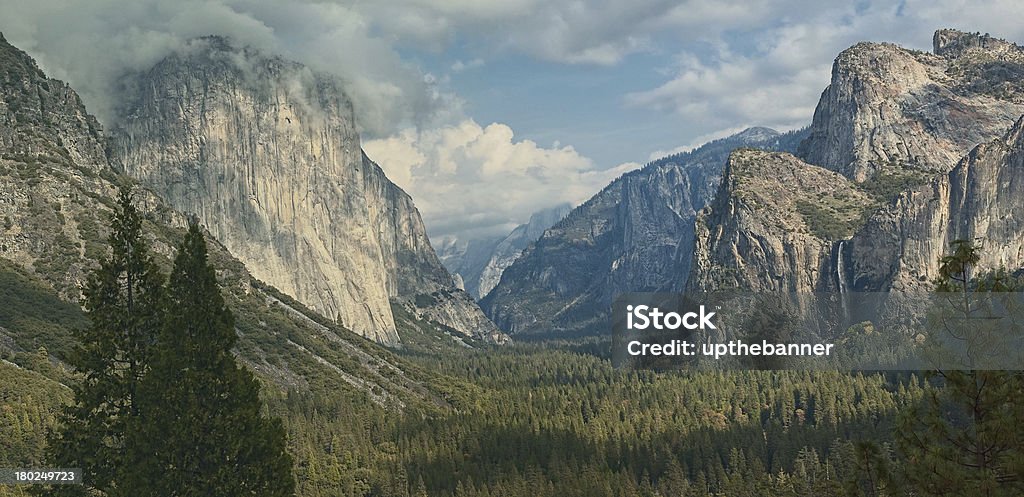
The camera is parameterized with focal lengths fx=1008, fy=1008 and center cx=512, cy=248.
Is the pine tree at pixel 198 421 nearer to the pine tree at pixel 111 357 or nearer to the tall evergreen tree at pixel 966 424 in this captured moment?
the pine tree at pixel 111 357

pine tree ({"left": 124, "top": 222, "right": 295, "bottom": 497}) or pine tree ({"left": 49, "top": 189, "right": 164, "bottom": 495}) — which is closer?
pine tree ({"left": 124, "top": 222, "right": 295, "bottom": 497})

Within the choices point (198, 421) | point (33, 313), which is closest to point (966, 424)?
point (198, 421)

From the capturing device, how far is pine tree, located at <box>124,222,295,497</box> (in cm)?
3931

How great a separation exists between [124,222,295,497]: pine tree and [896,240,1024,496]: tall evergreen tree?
23.9 meters

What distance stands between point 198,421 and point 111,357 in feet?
16.8

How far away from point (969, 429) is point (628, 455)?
12904 cm

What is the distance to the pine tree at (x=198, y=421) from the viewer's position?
3931 cm

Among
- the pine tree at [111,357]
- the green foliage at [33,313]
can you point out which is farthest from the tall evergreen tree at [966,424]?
the green foliage at [33,313]

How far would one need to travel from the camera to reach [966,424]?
32.0m

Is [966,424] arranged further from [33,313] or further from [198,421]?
[33,313]

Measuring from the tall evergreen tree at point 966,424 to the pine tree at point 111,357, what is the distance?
29.0 metres

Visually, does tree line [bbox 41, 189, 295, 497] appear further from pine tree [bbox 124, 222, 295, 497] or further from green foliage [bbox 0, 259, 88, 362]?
green foliage [bbox 0, 259, 88, 362]

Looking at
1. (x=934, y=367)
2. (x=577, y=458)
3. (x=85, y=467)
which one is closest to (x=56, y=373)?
(x=577, y=458)

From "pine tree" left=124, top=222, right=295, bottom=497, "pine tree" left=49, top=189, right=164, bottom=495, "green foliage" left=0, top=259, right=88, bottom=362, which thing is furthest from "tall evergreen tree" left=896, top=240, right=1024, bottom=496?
"green foliage" left=0, top=259, right=88, bottom=362
